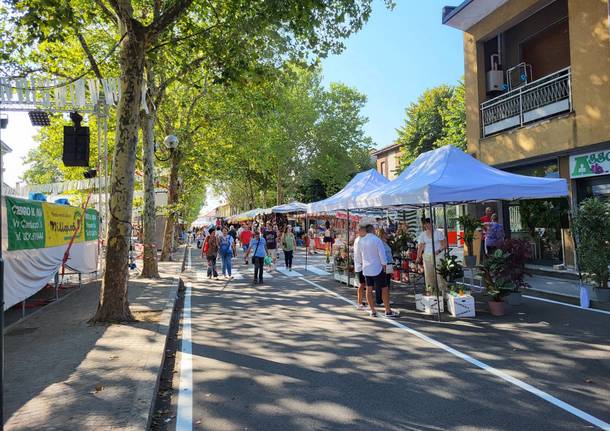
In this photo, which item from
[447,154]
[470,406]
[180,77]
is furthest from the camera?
[180,77]

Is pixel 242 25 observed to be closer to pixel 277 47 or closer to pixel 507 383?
pixel 277 47

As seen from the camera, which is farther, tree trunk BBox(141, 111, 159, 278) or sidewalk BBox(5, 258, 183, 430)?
tree trunk BBox(141, 111, 159, 278)

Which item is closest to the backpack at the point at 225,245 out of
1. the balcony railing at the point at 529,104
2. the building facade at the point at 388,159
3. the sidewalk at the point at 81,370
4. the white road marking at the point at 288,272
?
the white road marking at the point at 288,272

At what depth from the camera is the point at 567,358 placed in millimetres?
5797

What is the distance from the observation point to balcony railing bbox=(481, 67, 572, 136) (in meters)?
13.9

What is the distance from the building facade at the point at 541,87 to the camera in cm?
1254

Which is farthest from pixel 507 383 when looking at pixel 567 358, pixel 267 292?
pixel 267 292

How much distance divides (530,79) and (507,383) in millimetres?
14427

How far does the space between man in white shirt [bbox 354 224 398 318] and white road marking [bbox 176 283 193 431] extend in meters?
3.21

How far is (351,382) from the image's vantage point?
5148 millimetres

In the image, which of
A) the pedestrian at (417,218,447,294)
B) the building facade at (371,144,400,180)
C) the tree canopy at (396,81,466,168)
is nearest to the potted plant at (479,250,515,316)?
the pedestrian at (417,218,447,294)

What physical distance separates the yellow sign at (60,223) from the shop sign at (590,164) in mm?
13583

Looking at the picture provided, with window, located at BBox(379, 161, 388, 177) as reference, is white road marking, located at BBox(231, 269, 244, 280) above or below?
below

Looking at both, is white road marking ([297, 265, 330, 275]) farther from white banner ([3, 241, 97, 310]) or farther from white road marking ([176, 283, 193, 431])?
white road marking ([176, 283, 193, 431])
